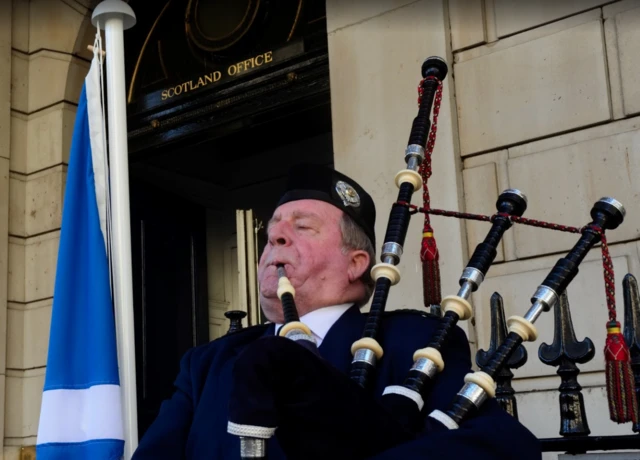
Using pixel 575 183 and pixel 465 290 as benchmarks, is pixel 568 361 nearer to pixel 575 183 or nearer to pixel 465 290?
pixel 465 290

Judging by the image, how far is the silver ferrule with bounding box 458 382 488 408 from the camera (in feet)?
7.56

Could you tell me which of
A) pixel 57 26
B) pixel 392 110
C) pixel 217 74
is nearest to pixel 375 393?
pixel 392 110

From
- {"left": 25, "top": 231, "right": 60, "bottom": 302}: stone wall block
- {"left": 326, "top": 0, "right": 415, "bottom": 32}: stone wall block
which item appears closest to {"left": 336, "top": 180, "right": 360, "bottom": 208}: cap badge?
{"left": 326, "top": 0, "right": 415, "bottom": 32}: stone wall block

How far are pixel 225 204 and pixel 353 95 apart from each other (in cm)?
357

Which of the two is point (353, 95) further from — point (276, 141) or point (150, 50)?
point (276, 141)

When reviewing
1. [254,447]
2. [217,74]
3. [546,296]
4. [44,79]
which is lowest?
[254,447]

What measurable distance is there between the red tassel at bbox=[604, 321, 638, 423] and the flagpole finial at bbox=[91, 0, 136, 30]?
7.33 feet

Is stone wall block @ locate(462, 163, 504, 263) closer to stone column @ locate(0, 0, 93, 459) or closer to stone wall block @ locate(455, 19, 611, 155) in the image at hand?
stone wall block @ locate(455, 19, 611, 155)

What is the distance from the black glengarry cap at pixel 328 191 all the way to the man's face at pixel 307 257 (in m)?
0.03

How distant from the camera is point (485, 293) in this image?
4176 millimetres

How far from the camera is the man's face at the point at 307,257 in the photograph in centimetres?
285

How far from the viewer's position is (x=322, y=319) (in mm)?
2807

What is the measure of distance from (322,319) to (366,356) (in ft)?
1.27

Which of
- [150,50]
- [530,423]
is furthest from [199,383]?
[150,50]
